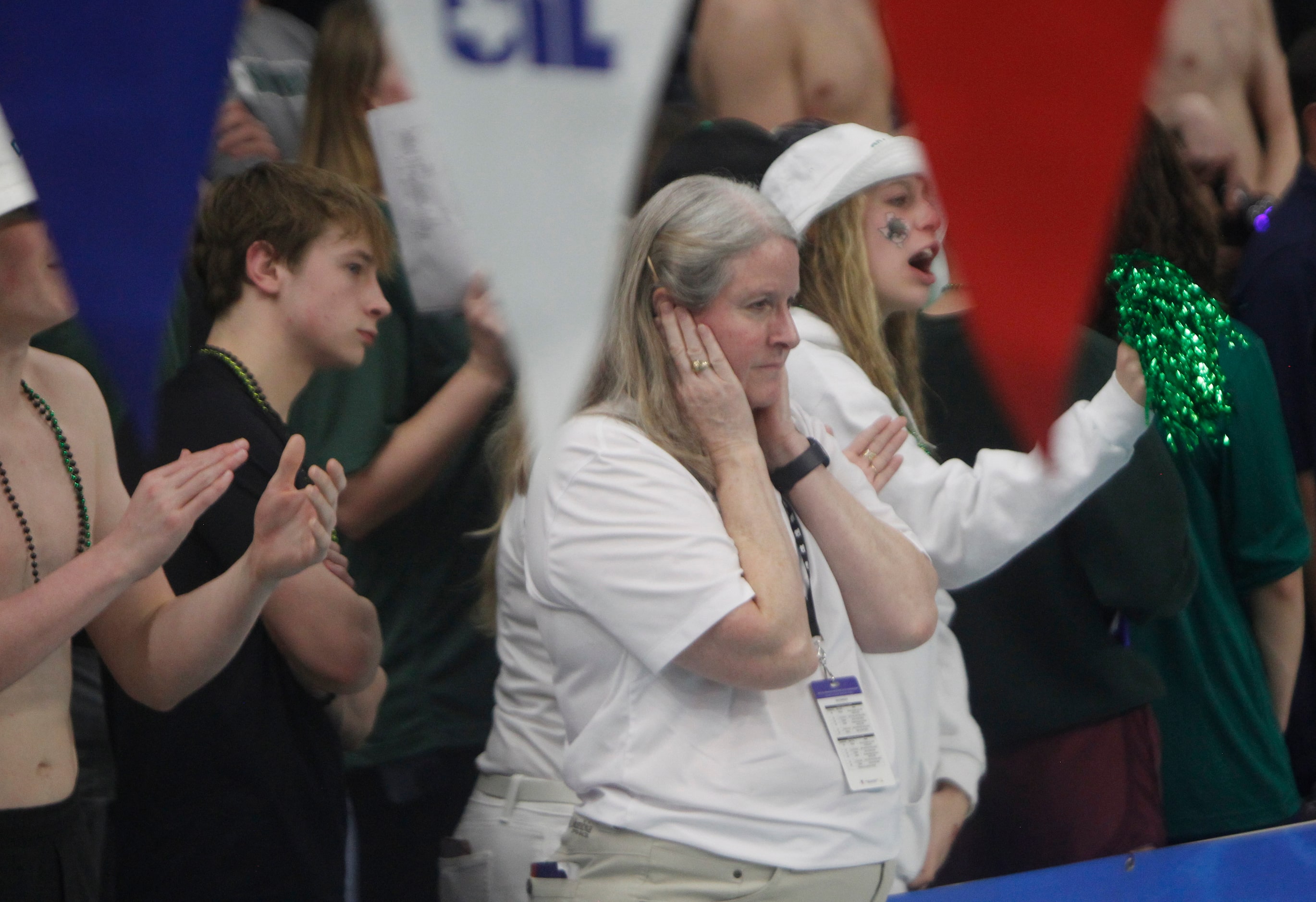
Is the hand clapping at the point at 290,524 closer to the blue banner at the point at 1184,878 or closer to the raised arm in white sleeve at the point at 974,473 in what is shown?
the raised arm in white sleeve at the point at 974,473

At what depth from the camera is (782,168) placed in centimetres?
229

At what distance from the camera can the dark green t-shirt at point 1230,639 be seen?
8.54 feet

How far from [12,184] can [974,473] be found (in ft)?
4.27

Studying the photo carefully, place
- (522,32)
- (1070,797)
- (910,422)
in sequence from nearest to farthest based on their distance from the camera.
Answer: (522,32)
(910,422)
(1070,797)

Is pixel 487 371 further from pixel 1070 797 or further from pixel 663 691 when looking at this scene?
pixel 1070 797

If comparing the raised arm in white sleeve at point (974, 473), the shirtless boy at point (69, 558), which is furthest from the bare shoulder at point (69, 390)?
the raised arm in white sleeve at point (974, 473)

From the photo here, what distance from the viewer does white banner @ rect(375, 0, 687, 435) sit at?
86 cm

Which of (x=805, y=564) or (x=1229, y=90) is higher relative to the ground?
(x=1229, y=90)

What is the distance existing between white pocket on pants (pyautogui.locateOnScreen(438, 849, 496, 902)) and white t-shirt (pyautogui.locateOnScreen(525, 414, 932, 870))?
13.0 inches

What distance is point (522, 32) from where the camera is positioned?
2.84 ft

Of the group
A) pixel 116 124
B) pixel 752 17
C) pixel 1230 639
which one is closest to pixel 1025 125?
pixel 116 124

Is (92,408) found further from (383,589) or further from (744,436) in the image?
(744,436)

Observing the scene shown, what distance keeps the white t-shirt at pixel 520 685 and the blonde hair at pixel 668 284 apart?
0.96 ft

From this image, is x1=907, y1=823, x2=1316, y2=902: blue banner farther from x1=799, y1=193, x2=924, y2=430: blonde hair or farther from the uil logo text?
the uil logo text
